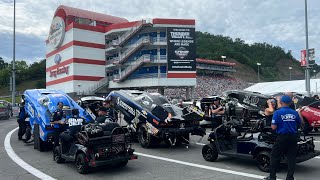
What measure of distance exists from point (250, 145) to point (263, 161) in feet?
1.68

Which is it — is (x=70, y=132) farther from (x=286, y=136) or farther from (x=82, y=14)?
(x=82, y=14)

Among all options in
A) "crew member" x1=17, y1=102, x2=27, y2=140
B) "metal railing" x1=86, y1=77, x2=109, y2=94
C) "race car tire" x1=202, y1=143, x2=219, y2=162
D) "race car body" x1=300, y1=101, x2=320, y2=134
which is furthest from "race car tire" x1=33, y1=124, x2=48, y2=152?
"metal railing" x1=86, y1=77, x2=109, y2=94

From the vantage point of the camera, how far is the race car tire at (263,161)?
7682 millimetres

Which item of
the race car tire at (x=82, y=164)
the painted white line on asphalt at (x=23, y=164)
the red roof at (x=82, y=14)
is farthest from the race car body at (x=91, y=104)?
the red roof at (x=82, y=14)

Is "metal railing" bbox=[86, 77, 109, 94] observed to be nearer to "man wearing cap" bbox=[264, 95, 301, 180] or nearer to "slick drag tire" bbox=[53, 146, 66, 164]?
"slick drag tire" bbox=[53, 146, 66, 164]

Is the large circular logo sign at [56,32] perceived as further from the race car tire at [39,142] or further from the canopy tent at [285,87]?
the race car tire at [39,142]

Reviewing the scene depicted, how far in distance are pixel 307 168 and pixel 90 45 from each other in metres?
48.7

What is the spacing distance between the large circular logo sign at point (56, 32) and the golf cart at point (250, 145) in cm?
5084

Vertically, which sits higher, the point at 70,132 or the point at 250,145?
the point at 70,132

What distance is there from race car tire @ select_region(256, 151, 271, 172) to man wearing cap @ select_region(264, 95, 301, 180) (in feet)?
3.17

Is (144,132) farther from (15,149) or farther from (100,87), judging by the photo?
(100,87)

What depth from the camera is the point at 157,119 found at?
11.1 metres

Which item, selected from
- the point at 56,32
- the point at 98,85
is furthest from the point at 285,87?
the point at 56,32

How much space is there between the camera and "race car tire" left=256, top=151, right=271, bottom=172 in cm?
768
